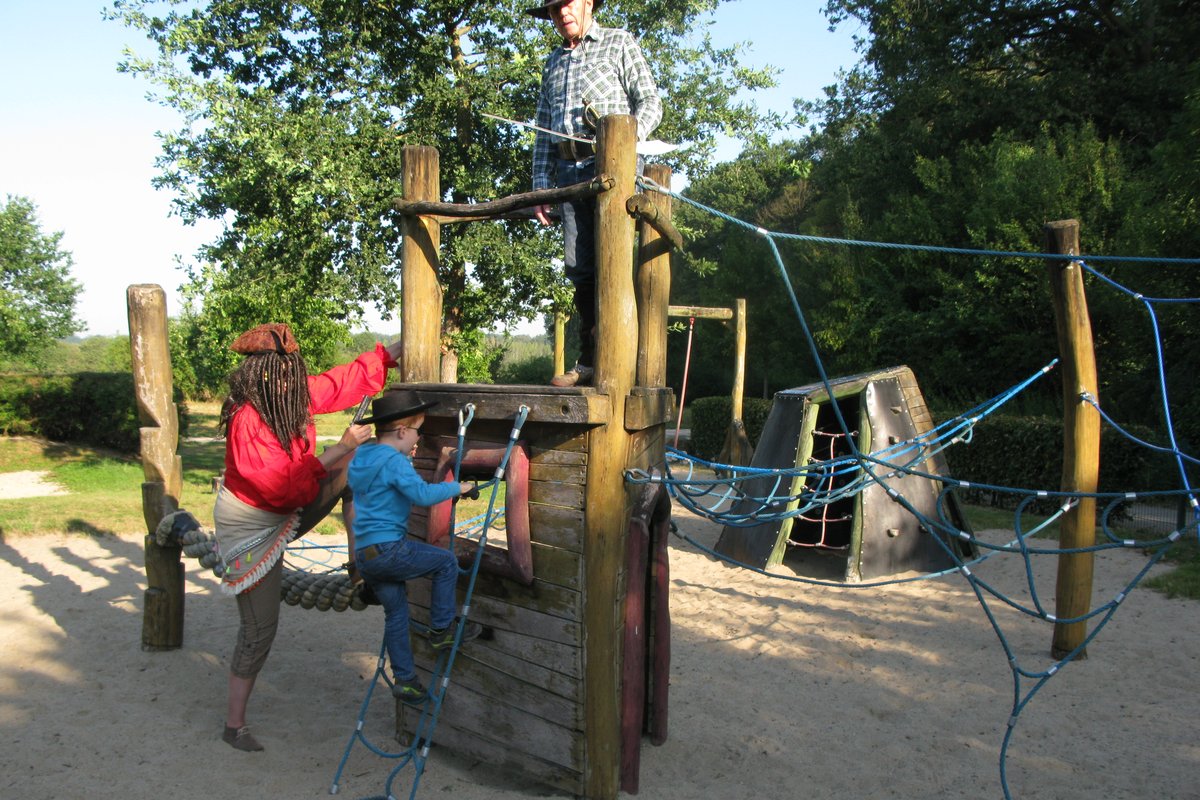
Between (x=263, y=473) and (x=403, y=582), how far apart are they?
2.65 feet

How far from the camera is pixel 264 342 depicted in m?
3.86

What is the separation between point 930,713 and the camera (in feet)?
15.9

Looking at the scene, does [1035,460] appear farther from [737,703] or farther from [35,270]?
[35,270]

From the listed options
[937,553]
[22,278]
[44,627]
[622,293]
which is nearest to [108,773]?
[44,627]

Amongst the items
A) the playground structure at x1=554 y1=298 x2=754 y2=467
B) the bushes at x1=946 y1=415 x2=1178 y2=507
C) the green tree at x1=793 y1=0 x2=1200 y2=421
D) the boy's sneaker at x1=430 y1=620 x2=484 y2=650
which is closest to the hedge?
the bushes at x1=946 y1=415 x2=1178 y2=507

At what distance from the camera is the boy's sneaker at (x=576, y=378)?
4047 millimetres

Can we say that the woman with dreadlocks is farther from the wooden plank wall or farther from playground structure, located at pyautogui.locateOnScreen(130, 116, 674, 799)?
the wooden plank wall

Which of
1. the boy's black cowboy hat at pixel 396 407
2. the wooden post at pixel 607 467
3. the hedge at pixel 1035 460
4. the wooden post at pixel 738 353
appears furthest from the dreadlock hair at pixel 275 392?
the hedge at pixel 1035 460

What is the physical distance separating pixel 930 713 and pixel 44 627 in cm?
562

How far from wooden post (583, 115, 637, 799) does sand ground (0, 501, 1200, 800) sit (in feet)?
1.48

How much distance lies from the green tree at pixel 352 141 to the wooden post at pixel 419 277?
6143mm

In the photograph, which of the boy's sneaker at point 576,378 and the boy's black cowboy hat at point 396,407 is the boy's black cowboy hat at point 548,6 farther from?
the boy's black cowboy hat at point 396,407

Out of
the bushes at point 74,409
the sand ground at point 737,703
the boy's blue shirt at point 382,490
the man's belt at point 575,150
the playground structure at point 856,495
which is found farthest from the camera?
the bushes at point 74,409

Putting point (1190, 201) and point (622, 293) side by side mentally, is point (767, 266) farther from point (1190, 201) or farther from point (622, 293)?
point (622, 293)
